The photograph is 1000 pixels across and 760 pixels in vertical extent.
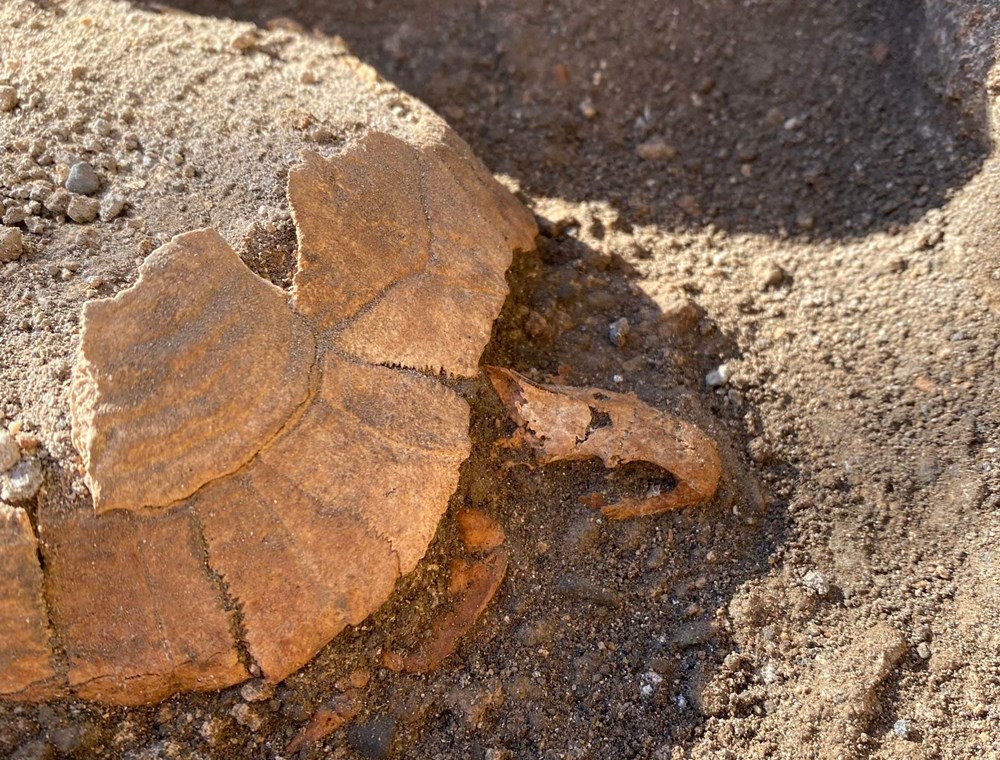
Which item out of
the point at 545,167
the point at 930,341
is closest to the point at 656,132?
the point at 545,167

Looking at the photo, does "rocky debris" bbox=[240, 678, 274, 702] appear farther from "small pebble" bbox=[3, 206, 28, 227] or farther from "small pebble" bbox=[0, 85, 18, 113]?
"small pebble" bbox=[0, 85, 18, 113]

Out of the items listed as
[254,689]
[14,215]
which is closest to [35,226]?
[14,215]

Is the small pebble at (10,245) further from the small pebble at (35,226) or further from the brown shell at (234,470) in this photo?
the brown shell at (234,470)

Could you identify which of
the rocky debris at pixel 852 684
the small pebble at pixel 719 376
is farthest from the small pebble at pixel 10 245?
the rocky debris at pixel 852 684

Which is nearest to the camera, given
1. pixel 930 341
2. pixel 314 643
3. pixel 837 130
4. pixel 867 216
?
pixel 314 643

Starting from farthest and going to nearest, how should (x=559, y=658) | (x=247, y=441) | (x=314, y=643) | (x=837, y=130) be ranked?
1. (x=837, y=130)
2. (x=559, y=658)
3. (x=314, y=643)
4. (x=247, y=441)

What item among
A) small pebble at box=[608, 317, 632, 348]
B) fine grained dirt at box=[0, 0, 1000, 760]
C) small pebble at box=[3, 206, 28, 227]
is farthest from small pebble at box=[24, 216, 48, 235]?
small pebble at box=[608, 317, 632, 348]

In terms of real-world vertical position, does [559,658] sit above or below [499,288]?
below

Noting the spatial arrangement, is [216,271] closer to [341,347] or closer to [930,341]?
[341,347]
